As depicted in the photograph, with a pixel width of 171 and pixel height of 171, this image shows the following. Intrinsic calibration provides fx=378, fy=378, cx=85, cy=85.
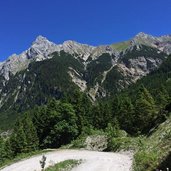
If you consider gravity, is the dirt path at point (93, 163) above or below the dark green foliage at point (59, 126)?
below

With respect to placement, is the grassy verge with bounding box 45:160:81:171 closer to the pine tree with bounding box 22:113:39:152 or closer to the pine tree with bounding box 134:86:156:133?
the pine tree with bounding box 134:86:156:133

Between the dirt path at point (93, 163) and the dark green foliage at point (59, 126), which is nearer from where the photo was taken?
the dirt path at point (93, 163)

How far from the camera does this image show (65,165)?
3189 centimetres

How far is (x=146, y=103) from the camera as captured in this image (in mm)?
84375

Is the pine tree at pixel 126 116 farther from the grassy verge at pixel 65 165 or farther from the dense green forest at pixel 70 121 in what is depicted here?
the grassy verge at pixel 65 165

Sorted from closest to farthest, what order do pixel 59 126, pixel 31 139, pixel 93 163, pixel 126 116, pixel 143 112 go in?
pixel 93 163, pixel 59 126, pixel 143 112, pixel 31 139, pixel 126 116

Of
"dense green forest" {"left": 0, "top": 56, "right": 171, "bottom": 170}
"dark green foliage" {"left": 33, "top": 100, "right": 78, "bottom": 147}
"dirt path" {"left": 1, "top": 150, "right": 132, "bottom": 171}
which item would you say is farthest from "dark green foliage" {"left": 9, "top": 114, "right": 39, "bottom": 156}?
"dirt path" {"left": 1, "top": 150, "right": 132, "bottom": 171}

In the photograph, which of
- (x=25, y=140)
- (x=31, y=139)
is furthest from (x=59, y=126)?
(x=25, y=140)

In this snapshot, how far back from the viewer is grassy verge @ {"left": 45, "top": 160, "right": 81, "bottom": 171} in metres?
31.1

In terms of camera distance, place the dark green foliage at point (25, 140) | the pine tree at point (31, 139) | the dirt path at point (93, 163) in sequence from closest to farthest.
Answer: the dirt path at point (93, 163) → the pine tree at point (31, 139) → the dark green foliage at point (25, 140)

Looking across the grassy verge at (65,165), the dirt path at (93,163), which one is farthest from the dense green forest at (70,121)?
the grassy verge at (65,165)

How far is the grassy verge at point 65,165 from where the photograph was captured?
3105 cm

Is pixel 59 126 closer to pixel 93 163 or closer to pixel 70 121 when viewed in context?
pixel 70 121

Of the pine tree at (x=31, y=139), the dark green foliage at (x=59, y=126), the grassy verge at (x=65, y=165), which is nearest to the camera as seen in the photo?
the grassy verge at (x=65, y=165)
